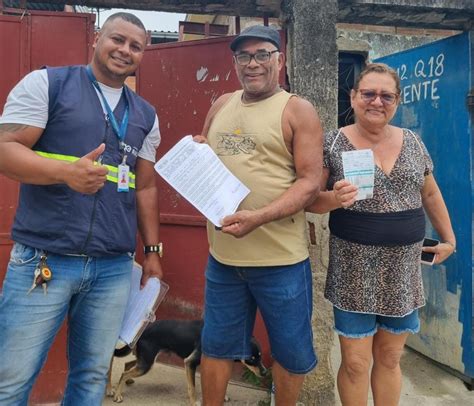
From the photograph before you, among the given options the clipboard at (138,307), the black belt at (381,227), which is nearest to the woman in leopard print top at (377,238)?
the black belt at (381,227)

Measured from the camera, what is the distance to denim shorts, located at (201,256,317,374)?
2416 millimetres

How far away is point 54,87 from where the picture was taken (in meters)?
2.05

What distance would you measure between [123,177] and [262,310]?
98cm

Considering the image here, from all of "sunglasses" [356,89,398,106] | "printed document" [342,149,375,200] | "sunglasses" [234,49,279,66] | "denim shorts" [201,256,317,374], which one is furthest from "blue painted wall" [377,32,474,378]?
"sunglasses" [234,49,279,66]

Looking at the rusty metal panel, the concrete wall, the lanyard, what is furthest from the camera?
the concrete wall

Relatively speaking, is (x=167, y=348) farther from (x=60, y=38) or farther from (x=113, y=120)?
(x=60, y=38)

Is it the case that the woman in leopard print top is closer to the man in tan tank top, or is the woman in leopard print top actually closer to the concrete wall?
the man in tan tank top

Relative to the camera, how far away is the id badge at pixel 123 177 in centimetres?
219

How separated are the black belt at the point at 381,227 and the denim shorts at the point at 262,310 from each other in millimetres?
293

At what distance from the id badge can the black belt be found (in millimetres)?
1111

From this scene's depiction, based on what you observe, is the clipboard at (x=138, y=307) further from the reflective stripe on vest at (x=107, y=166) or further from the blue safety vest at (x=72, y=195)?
the reflective stripe on vest at (x=107, y=166)

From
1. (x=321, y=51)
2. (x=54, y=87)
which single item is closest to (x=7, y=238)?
(x=54, y=87)

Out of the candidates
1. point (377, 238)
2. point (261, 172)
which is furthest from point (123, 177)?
point (377, 238)

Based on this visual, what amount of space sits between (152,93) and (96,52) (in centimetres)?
170
